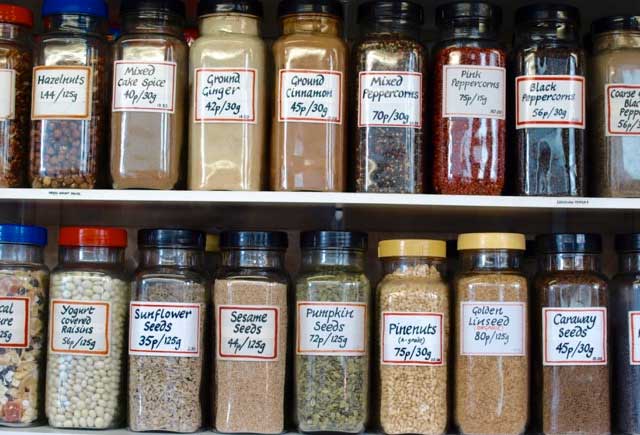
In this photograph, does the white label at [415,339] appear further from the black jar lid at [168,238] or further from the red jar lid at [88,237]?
the red jar lid at [88,237]

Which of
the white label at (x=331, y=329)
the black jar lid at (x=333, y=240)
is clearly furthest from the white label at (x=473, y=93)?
the white label at (x=331, y=329)

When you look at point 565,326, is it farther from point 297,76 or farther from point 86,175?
point 86,175

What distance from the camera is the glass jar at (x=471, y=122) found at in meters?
1.33

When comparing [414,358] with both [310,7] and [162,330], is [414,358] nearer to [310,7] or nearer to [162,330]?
[162,330]

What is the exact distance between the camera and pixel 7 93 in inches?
53.1

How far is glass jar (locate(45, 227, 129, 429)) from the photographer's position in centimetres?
133

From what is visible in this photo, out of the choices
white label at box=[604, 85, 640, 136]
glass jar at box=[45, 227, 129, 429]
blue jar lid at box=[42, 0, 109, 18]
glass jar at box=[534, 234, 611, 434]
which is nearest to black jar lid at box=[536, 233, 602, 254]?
glass jar at box=[534, 234, 611, 434]

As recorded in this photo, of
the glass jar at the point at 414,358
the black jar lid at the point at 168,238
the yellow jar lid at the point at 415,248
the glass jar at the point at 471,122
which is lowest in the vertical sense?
the glass jar at the point at 414,358

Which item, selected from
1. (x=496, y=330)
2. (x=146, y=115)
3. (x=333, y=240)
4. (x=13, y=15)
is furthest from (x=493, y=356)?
(x=13, y=15)

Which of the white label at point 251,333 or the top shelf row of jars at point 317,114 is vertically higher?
the top shelf row of jars at point 317,114

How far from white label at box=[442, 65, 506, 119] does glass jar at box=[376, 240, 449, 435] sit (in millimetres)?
266

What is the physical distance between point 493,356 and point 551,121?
36 centimetres

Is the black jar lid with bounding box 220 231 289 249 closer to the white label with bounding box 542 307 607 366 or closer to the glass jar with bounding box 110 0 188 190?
the glass jar with bounding box 110 0 188 190

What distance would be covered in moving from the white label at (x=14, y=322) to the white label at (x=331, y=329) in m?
0.42
